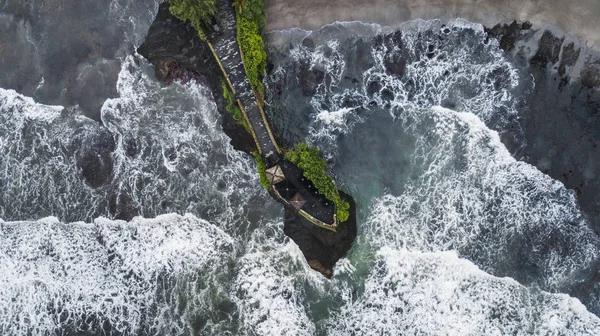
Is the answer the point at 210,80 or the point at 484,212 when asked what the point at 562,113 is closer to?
the point at 484,212

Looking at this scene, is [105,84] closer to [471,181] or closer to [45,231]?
[45,231]

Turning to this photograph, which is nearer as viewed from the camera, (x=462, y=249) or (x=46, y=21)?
(x=462, y=249)

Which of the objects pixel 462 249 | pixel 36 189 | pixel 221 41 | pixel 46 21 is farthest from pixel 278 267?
pixel 46 21

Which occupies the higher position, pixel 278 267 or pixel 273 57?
pixel 273 57

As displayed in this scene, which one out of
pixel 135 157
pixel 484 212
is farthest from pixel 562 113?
pixel 135 157

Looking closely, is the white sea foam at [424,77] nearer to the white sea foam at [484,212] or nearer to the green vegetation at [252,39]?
the white sea foam at [484,212]

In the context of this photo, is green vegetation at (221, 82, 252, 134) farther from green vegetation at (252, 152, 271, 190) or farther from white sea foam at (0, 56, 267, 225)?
green vegetation at (252, 152, 271, 190)

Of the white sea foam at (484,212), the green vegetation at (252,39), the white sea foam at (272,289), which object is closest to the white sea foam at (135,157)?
the white sea foam at (272,289)

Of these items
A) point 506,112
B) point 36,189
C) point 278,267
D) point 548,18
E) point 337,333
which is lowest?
point 337,333
